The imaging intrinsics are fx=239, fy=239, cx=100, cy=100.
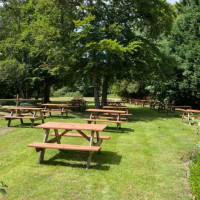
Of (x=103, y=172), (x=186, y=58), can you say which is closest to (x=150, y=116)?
(x=186, y=58)

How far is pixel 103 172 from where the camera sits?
5086mm

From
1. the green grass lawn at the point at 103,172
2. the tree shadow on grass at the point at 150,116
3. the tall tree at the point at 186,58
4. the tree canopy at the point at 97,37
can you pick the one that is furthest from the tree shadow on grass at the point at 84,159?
the tall tree at the point at 186,58

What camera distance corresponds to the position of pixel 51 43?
1496cm

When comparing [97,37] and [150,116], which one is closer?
[97,37]

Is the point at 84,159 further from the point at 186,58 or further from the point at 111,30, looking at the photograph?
the point at 186,58

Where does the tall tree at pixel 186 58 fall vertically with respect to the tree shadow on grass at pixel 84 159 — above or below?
above

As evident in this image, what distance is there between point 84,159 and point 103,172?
102 centimetres

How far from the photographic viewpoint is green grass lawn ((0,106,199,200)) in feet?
13.5

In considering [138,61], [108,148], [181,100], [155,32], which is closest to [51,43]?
[138,61]

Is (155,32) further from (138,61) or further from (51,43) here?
(51,43)

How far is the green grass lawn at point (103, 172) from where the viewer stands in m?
4.11

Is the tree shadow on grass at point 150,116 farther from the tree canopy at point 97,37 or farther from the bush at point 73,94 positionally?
the bush at point 73,94

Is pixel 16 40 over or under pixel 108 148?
over

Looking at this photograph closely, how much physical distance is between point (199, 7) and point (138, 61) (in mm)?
8235
